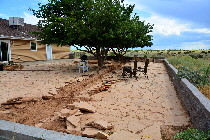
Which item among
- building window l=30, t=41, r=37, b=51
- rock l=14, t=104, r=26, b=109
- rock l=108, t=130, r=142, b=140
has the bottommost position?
rock l=108, t=130, r=142, b=140

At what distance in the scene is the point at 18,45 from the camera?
19438 millimetres

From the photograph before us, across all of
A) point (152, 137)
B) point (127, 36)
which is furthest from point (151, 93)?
point (127, 36)

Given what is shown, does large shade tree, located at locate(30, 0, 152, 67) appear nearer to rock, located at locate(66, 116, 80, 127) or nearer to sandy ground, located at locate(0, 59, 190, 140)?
sandy ground, located at locate(0, 59, 190, 140)

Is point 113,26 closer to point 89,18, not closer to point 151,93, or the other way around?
point 89,18

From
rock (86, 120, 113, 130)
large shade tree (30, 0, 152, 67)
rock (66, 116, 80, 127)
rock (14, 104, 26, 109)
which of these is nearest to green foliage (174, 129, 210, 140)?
rock (86, 120, 113, 130)

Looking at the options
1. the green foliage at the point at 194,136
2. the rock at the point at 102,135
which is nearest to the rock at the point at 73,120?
the rock at the point at 102,135

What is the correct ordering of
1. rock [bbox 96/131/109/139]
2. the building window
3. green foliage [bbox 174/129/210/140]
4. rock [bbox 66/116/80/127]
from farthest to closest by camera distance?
the building window, rock [bbox 66/116/80/127], rock [bbox 96/131/109/139], green foliage [bbox 174/129/210/140]

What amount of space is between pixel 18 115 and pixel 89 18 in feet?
27.2

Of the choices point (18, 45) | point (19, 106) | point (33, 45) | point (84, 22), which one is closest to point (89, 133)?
point (19, 106)

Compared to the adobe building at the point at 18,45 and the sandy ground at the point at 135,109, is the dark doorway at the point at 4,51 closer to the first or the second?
Answer: the adobe building at the point at 18,45

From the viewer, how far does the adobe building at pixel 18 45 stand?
712 inches

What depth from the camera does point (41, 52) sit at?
74.2ft

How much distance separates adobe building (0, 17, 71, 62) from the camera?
712 inches

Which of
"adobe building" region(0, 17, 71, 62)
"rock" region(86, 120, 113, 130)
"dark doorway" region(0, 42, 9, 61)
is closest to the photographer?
"rock" region(86, 120, 113, 130)
